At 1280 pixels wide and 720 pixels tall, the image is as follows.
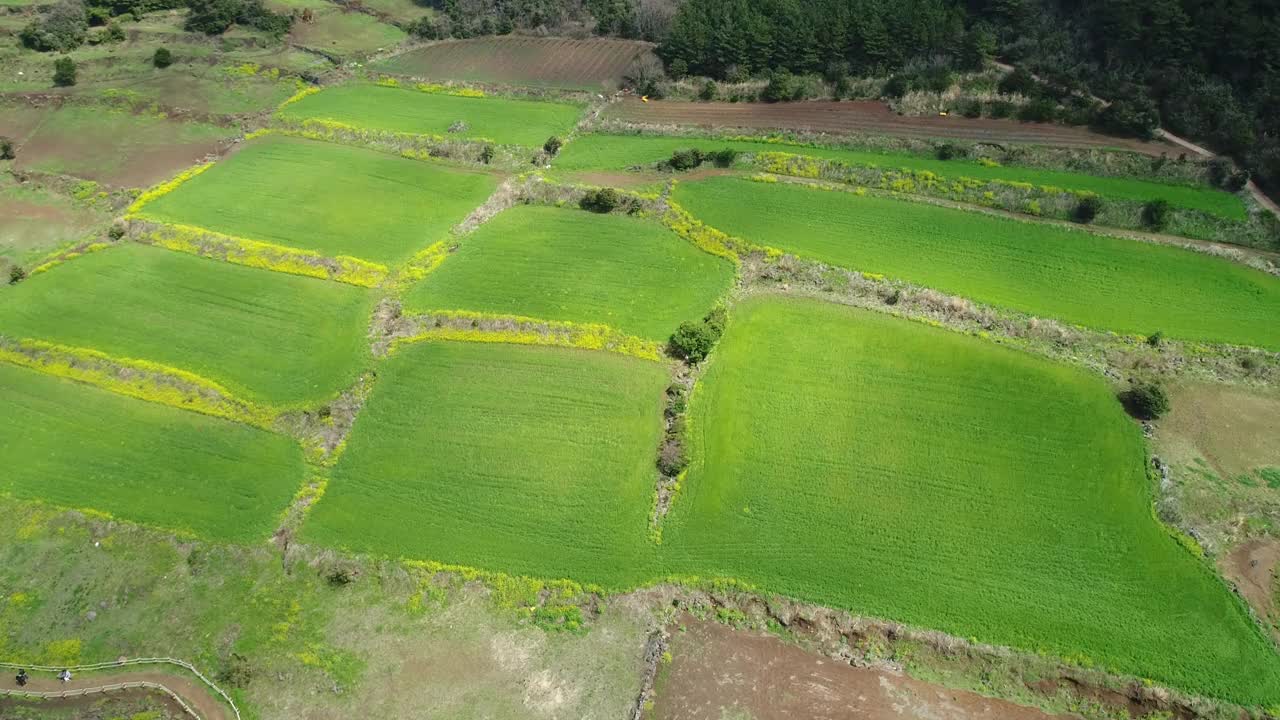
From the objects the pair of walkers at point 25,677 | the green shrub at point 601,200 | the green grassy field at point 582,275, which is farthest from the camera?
the green shrub at point 601,200

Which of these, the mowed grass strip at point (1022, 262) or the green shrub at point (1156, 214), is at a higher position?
the green shrub at point (1156, 214)

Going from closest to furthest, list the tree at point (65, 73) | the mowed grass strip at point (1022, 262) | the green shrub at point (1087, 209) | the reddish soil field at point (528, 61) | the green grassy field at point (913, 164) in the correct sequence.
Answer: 1. the mowed grass strip at point (1022, 262)
2. the green shrub at point (1087, 209)
3. the green grassy field at point (913, 164)
4. the tree at point (65, 73)
5. the reddish soil field at point (528, 61)

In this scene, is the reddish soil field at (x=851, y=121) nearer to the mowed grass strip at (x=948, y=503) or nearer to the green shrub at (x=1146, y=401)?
the mowed grass strip at (x=948, y=503)

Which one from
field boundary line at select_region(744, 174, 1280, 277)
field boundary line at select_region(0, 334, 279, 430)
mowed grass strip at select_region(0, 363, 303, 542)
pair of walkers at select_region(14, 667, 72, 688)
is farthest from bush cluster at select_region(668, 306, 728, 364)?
pair of walkers at select_region(14, 667, 72, 688)

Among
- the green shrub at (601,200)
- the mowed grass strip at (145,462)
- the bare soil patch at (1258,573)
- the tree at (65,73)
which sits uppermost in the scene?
the tree at (65,73)

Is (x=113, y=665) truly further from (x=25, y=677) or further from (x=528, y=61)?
(x=528, y=61)

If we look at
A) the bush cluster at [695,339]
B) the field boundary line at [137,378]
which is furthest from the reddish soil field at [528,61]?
the field boundary line at [137,378]

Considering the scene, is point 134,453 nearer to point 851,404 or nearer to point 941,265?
point 851,404
